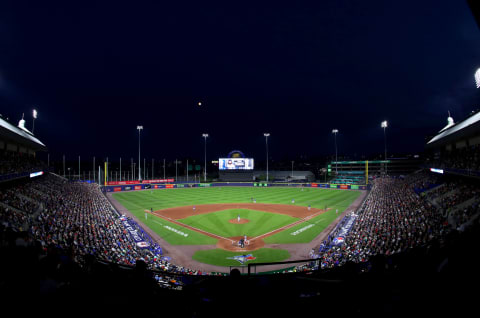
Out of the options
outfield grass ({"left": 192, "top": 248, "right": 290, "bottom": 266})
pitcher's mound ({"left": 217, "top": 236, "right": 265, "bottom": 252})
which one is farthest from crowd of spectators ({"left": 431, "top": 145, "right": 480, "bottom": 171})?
pitcher's mound ({"left": 217, "top": 236, "right": 265, "bottom": 252})

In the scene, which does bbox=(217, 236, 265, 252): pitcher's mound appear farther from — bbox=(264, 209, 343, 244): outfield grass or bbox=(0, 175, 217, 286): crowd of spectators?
bbox=(0, 175, 217, 286): crowd of spectators

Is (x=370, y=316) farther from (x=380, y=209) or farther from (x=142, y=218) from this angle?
(x=142, y=218)

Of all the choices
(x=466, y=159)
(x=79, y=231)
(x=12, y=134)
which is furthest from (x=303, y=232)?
(x=12, y=134)

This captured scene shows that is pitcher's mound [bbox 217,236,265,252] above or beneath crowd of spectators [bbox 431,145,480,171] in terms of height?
beneath

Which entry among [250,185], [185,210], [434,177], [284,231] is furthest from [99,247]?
[250,185]

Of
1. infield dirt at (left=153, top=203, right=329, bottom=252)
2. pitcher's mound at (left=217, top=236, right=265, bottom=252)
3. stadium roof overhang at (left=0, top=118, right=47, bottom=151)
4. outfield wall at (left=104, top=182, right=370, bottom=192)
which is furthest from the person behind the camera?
outfield wall at (left=104, top=182, right=370, bottom=192)

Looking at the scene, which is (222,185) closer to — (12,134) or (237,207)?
(237,207)

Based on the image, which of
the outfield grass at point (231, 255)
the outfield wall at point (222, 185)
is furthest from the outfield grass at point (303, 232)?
the outfield wall at point (222, 185)
